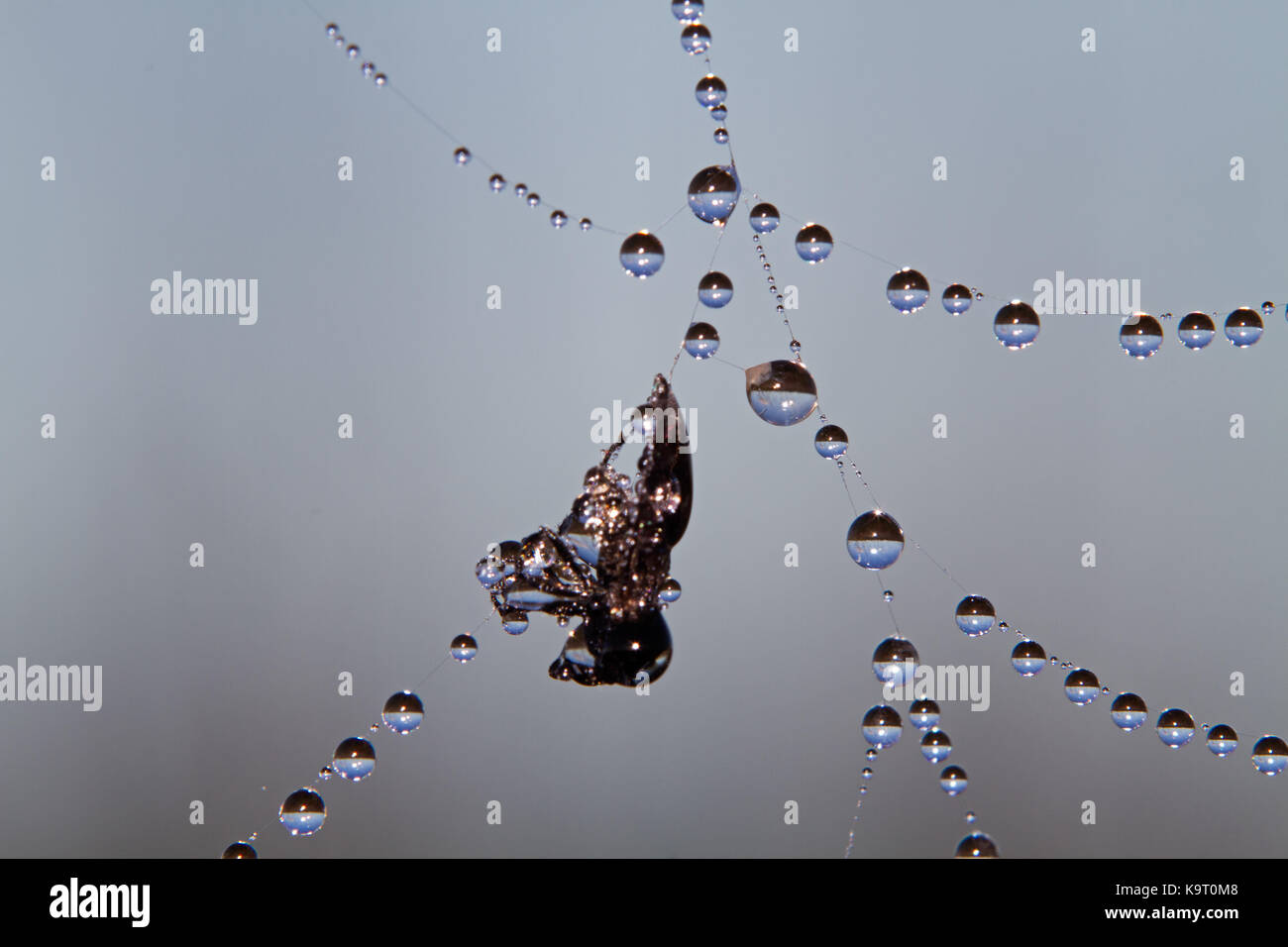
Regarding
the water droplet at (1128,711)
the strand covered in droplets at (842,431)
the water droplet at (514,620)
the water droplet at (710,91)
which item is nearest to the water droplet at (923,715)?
the strand covered in droplets at (842,431)

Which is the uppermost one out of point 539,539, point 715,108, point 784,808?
point 715,108

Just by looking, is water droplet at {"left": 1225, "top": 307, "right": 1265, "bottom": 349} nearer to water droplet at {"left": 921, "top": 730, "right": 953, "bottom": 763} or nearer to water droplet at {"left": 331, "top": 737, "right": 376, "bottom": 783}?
water droplet at {"left": 921, "top": 730, "right": 953, "bottom": 763}

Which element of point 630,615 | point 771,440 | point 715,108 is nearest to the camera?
point 630,615

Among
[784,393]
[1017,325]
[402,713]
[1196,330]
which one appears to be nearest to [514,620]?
[402,713]

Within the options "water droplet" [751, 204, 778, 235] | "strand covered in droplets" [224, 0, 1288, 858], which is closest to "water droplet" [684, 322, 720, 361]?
"strand covered in droplets" [224, 0, 1288, 858]

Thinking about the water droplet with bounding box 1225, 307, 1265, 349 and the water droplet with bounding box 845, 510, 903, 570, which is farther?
the water droplet with bounding box 1225, 307, 1265, 349

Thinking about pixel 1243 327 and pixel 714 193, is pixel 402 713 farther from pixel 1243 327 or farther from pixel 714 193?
pixel 1243 327
